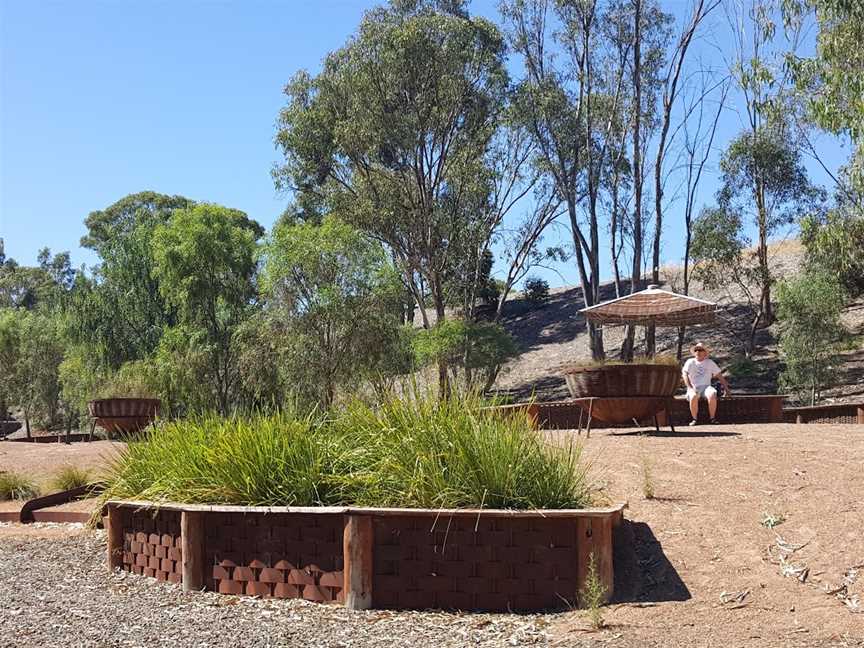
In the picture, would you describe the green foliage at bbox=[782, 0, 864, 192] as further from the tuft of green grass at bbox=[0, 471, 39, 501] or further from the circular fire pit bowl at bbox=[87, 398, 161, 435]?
the circular fire pit bowl at bbox=[87, 398, 161, 435]

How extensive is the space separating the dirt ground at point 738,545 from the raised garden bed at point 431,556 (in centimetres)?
32

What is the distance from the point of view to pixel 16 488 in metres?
10.3

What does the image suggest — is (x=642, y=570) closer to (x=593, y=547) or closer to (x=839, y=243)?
(x=593, y=547)

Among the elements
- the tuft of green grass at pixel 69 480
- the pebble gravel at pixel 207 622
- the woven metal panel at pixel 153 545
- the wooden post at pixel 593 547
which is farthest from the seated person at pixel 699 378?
the tuft of green grass at pixel 69 480

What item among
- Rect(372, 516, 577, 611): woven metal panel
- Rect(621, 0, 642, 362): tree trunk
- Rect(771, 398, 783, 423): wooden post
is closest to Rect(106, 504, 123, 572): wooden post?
Rect(372, 516, 577, 611): woven metal panel

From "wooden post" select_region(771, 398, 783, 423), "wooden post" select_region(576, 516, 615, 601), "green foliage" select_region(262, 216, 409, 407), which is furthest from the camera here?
"green foliage" select_region(262, 216, 409, 407)

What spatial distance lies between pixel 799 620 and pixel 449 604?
1817mm

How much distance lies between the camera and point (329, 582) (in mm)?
5180

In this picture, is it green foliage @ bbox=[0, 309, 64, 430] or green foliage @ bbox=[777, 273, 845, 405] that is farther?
green foliage @ bbox=[0, 309, 64, 430]

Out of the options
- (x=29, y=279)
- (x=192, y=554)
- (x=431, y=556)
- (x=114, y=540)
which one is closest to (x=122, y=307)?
(x=114, y=540)

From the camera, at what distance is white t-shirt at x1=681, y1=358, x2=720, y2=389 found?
10.2 meters

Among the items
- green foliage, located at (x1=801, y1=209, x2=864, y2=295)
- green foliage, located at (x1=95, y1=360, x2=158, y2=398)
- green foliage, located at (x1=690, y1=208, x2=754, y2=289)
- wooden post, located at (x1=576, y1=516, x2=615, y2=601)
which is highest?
green foliage, located at (x1=690, y1=208, x2=754, y2=289)

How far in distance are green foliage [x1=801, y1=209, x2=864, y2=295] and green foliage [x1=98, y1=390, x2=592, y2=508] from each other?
10.00 meters

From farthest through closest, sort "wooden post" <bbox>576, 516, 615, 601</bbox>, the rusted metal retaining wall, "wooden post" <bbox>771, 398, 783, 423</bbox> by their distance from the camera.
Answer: the rusted metal retaining wall → "wooden post" <bbox>771, 398, 783, 423</bbox> → "wooden post" <bbox>576, 516, 615, 601</bbox>
